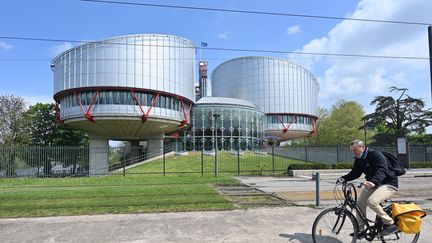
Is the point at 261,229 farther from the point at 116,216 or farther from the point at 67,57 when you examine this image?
the point at 67,57

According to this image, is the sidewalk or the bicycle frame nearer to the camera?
the bicycle frame

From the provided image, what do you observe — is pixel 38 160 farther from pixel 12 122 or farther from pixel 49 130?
pixel 49 130

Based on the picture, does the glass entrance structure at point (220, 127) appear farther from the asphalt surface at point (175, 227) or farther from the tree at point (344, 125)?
the asphalt surface at point (175, 227)

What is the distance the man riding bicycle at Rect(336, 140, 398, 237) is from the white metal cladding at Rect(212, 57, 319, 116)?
236ft

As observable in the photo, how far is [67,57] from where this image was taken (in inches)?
1907

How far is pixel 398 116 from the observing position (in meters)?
45.7

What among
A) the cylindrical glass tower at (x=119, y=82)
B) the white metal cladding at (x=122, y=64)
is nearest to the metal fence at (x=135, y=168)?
the cylindrical glass tower at (x=119, y=82)

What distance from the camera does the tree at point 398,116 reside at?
44.6m

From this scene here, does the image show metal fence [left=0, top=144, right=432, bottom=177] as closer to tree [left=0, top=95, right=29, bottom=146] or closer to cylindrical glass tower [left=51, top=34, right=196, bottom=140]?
tree [left=0, top=95, right=29, bottom=146]

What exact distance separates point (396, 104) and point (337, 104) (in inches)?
991

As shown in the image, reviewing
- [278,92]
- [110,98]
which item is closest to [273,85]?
[278,92]

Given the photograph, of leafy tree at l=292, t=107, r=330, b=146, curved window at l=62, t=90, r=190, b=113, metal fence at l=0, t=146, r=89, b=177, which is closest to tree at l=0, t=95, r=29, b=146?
curved window at l=62, t=90, r=190, b=113

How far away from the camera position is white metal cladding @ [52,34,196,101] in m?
46.3

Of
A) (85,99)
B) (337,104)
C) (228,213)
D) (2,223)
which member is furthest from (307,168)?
(337,104)
